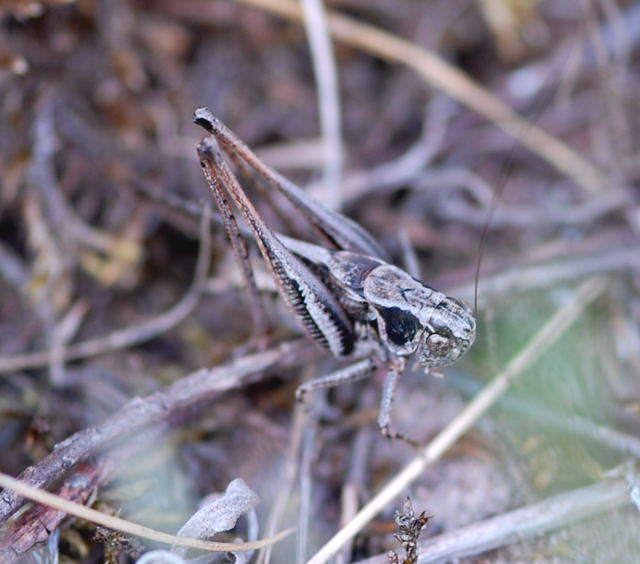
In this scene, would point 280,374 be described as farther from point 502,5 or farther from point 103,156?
point 502,5

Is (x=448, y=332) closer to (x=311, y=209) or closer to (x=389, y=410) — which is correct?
(x=389, y=410)

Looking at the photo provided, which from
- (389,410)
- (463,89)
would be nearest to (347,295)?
(389,410)

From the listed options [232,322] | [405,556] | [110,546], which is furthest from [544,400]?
[110,546]

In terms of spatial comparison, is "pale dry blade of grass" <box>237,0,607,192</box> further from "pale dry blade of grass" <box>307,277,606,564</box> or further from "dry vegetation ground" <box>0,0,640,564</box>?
"pale dry blade of grass" <box>307,277,606,564</box>

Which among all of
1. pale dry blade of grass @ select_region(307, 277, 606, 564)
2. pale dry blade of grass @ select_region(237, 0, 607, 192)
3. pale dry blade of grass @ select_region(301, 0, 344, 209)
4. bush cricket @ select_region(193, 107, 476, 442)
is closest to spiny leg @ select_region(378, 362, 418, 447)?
bush cricket @ select_region(193, 107, 476, 442)

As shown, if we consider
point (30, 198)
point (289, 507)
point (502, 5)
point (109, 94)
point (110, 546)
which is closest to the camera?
point (110, 546)

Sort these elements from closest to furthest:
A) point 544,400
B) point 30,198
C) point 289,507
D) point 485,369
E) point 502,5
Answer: point 289,507 < point 544,400 < point 485,369 < point 30,198 < point 502,5

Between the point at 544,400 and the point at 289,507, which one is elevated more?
the point at 544,400
